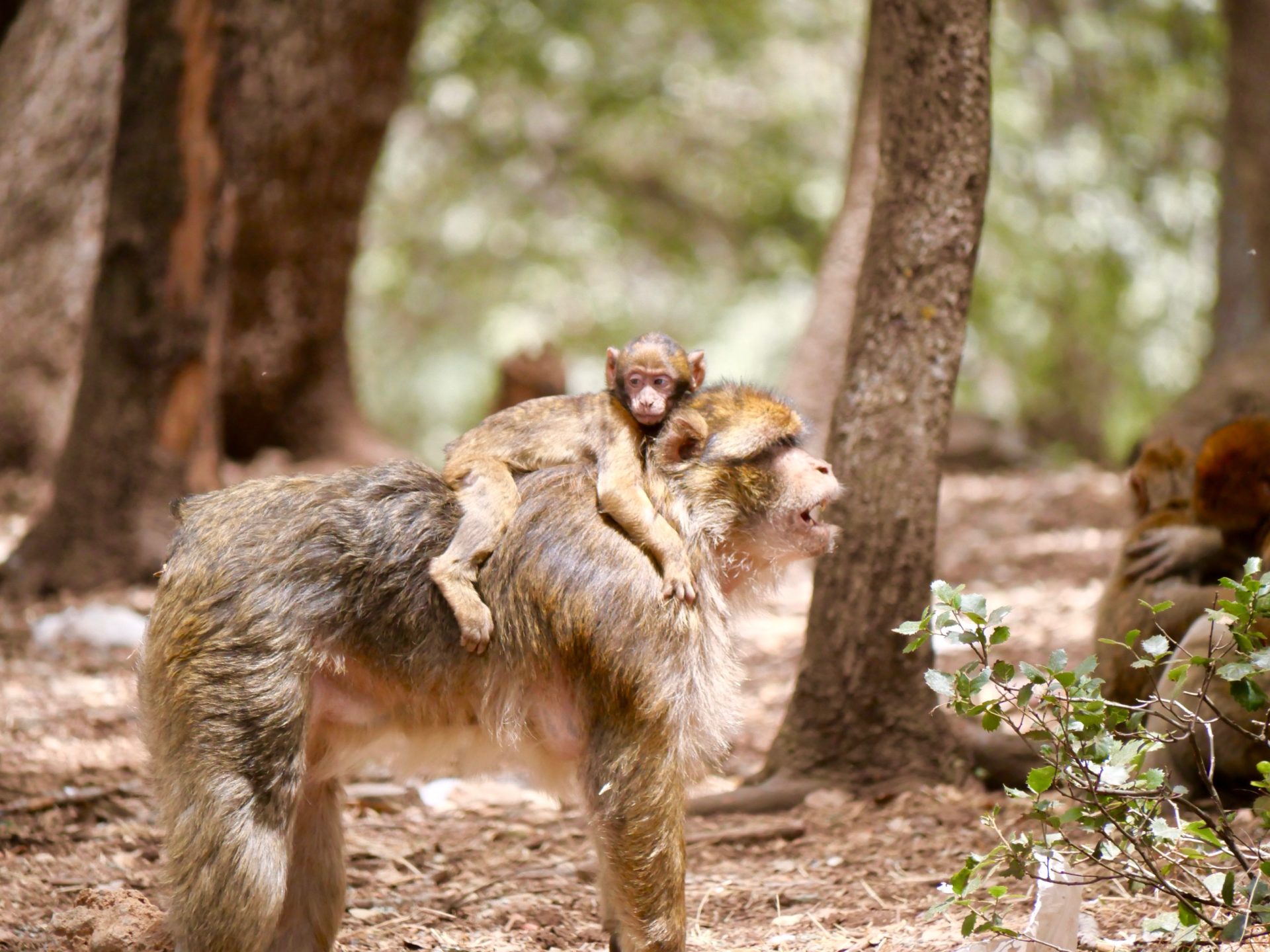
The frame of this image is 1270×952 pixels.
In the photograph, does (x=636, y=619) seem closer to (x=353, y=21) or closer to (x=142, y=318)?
(x=142, y=318)

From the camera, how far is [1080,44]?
567 inches

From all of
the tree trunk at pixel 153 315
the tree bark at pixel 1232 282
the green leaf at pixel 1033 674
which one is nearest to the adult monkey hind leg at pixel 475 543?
the green leaf at pixel 1033 674

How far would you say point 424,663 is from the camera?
3.49 metres

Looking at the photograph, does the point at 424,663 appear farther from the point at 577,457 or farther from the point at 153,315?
the point at 153,315

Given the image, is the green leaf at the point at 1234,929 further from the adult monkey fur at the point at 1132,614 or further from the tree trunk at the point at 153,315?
the tree trunk at the point at 153,315

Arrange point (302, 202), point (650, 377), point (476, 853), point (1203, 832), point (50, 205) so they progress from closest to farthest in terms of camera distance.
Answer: point (1203, 832), point (650, 377), point (476, 853), point (50, 205), point (302, 202)

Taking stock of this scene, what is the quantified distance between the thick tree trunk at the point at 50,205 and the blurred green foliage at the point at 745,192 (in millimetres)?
Answer: 3586

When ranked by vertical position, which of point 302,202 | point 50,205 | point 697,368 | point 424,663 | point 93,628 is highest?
point 302,202

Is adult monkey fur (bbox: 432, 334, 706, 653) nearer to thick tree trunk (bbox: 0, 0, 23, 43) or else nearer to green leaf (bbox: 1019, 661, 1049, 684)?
green leaf (bbox: 1019, 661, 1049, 684)

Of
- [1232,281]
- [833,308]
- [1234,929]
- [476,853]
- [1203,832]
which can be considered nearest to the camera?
[1234,929]

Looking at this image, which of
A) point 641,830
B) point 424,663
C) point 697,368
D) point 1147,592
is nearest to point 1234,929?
point 641,830

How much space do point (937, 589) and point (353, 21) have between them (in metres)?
8.65

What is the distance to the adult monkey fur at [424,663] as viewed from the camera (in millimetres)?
3242

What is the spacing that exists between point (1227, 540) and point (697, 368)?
245cm
